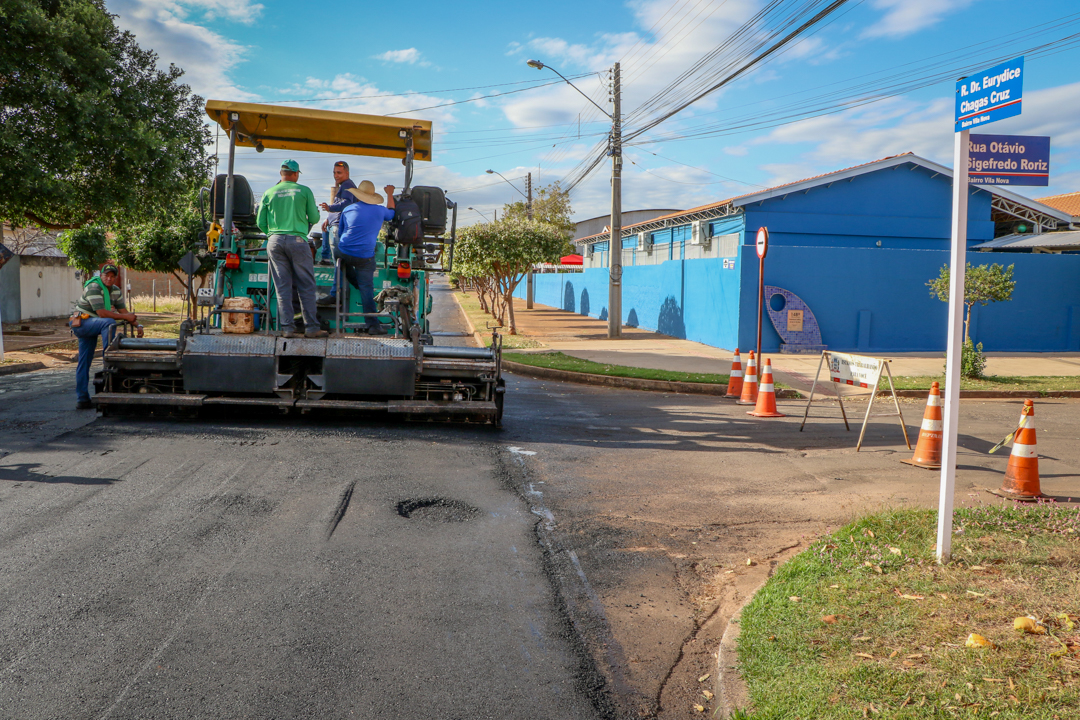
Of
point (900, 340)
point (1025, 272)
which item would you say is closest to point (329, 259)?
point (900, 340)

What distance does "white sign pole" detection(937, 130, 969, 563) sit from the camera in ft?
14.2

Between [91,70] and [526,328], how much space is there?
1600cm

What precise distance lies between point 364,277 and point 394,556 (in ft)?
15.3

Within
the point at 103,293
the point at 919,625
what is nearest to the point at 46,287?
the point at 103,293

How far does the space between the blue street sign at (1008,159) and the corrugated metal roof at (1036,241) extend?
63.7 feet

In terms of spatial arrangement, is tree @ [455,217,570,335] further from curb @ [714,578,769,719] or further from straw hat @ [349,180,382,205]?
curb @ [714,578,769,719]

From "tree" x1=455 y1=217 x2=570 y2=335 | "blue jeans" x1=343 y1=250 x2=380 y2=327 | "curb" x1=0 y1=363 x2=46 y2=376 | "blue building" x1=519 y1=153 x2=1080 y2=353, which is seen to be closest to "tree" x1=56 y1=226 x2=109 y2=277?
"tree" x1=455 y1=217 x2=570 y2=335

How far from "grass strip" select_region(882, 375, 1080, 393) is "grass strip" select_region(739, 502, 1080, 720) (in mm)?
8435

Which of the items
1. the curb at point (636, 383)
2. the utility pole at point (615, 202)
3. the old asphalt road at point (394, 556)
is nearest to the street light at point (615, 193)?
the utility pole at point (615, 202)

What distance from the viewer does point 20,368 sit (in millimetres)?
13453

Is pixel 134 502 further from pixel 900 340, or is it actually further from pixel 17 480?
pixel 900 340

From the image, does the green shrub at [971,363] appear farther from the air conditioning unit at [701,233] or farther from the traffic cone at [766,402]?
the air conditioning unit at [701,233]

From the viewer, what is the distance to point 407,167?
9.30 meters

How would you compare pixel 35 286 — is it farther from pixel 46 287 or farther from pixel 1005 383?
pixel 1005 383
